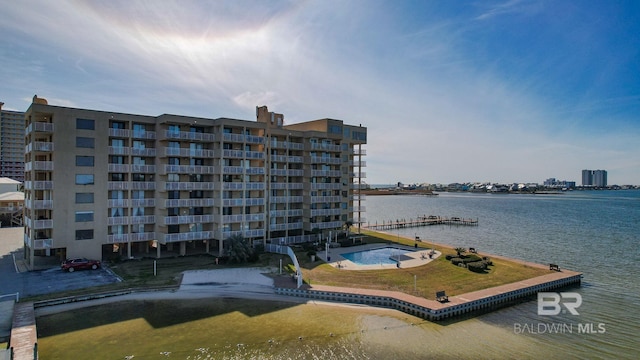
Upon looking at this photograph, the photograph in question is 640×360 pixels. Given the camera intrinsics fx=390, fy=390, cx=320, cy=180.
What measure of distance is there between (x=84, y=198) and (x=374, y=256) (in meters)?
41.2

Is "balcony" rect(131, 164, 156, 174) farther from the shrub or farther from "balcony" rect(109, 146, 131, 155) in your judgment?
the shrub

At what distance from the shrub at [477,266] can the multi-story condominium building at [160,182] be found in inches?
1059

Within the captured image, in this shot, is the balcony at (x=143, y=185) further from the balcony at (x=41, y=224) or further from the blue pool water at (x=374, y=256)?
the blue pool water at (x=374, y=256)

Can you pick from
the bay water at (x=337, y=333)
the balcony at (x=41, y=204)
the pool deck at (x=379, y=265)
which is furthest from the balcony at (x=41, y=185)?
the pool deck at (x=379, y=265)

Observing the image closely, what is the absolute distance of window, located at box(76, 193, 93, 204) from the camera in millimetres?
49906

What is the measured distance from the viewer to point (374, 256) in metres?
60.6

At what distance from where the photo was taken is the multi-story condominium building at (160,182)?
160ft

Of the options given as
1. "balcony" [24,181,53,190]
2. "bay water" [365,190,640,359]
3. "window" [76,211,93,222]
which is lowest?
"bay water" [365,190,640,359]

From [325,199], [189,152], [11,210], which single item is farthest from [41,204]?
[11,210]

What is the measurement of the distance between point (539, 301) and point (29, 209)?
63.3 m

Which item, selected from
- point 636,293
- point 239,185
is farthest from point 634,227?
point 239,185

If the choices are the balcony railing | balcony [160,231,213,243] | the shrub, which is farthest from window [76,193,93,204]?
the shrub

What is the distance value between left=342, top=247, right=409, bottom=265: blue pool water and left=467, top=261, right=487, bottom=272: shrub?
10231mm

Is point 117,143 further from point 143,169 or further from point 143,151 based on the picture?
point 143,169
